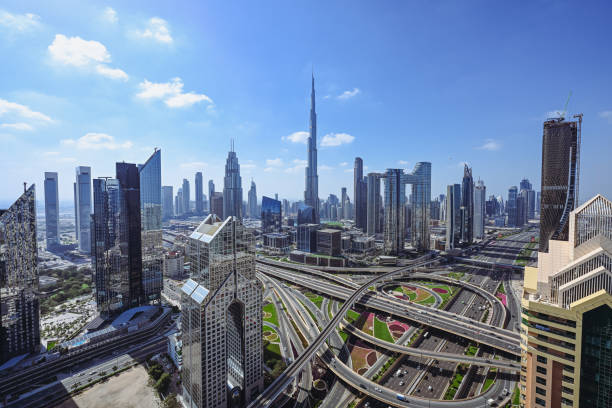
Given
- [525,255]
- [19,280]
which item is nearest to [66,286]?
[19,280]

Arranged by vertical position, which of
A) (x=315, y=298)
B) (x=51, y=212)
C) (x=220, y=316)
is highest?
(x=51, y=212)

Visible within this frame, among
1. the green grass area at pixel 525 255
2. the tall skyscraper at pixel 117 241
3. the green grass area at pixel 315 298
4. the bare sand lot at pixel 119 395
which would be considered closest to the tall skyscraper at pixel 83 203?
the tall skyscraper at pixel 117 241

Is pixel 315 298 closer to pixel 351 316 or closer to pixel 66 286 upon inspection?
pixel 351 316

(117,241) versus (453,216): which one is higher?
(453,216)

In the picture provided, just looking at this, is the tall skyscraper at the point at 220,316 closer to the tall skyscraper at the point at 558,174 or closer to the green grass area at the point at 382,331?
the green grass area at the point at 382,331

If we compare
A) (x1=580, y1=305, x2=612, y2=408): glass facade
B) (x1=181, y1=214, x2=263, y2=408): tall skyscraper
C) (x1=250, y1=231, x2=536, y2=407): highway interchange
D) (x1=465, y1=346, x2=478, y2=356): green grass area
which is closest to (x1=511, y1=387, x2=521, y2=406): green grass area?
(x1=250, y1=231, x2=536, y2=407): highway interchange
